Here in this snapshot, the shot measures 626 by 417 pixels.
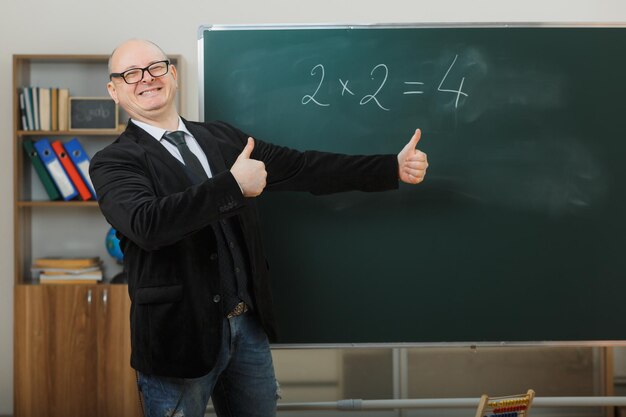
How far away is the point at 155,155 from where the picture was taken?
193cm

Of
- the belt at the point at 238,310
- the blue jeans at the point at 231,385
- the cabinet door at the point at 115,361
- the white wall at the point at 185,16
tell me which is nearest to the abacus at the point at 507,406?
the blue jeans at the point at 231,385

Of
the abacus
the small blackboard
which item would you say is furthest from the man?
the small blackboard

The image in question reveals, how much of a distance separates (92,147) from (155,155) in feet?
7.15

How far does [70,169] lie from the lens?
149 inches

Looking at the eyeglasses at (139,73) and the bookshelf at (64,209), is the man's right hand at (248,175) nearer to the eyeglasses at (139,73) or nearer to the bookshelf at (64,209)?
the eyeglasses at (139,73)

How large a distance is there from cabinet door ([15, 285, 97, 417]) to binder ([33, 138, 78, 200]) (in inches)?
18.2

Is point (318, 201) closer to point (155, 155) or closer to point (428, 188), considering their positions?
point (428, 188)

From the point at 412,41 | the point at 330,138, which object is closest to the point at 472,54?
the point at 412,41

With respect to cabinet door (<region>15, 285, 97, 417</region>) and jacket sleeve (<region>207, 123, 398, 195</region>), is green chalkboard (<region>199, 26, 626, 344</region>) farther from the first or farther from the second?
cabinet door (<region>15, 285, 97, 417</region>)

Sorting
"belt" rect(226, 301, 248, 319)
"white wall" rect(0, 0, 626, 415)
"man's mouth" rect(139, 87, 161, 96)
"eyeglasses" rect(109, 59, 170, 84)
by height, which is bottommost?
"belt" rect(226, 301, 248, 319)

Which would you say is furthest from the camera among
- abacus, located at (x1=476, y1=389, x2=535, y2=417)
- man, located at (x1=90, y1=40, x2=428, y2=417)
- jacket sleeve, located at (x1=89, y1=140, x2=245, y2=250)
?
abacus, located at (x1=476, y1=389, x2=535, y2=417)

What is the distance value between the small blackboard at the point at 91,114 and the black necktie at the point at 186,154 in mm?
1844

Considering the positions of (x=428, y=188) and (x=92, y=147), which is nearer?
(x=428, y=188)

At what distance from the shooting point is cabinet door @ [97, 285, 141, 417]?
3639 millimetres
